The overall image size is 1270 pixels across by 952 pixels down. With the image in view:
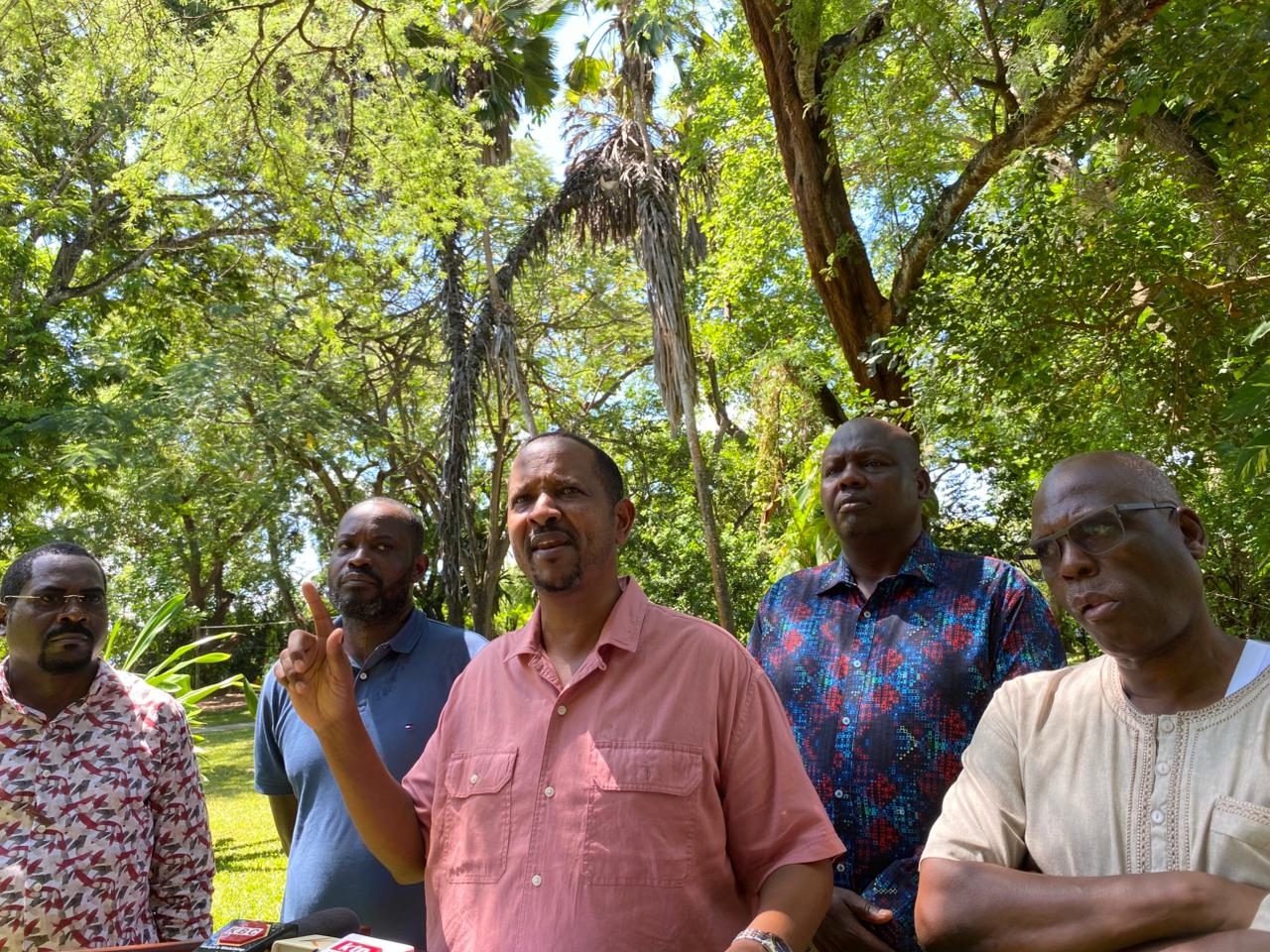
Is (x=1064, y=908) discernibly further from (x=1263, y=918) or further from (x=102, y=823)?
(x=102, y=823)

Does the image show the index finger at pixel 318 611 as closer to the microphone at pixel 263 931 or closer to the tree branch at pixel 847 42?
the microphone at pixel 263 931

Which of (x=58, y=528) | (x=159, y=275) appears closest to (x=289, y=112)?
(x=159, y=275)

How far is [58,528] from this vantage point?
18.3 m

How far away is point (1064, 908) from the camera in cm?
184

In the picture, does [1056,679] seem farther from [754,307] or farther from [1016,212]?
[754,307]

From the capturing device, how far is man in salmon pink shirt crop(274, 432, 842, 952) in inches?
79.9

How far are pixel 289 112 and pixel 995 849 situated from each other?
9.59 metres

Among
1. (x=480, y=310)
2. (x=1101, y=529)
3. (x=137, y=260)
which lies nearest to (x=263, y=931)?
(x=1101, y=529)

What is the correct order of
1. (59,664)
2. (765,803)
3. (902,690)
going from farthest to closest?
(59,664), (902,690), (765,803)

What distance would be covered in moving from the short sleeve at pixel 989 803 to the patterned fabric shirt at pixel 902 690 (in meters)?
0.61

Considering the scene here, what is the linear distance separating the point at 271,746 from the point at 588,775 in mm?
1747

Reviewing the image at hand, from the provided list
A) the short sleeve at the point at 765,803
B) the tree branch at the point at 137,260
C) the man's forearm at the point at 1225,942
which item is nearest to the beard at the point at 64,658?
the short sleeve at the point at 765,803

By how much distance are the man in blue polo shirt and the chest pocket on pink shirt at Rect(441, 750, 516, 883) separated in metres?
0.92

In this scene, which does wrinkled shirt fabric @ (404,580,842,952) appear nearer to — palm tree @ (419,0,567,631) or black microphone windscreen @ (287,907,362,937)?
black microphone windscreen @ (287,907,362,937)
